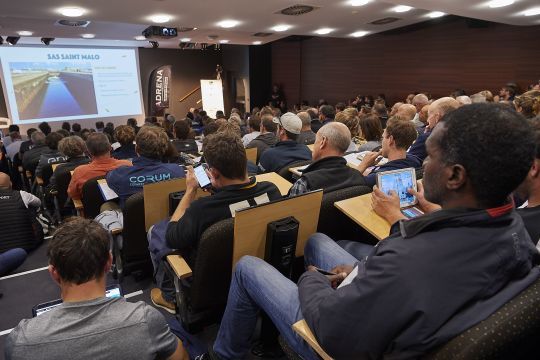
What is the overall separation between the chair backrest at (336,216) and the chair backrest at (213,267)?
0.61 m

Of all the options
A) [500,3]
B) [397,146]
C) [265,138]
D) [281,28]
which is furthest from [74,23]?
Result: [500,3]

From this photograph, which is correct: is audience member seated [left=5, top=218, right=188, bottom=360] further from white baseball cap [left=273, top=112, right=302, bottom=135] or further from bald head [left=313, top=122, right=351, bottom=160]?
white baseball cap [left=273, top=112, right=302, bottom=135]

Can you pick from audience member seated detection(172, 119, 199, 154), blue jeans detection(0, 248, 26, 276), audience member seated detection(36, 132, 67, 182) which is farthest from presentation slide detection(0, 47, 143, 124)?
blue jeans detection(0, 248, 26, 276)

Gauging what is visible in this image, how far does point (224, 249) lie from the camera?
1648 millimetres

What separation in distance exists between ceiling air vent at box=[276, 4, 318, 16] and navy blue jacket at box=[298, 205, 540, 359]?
5.23 meters

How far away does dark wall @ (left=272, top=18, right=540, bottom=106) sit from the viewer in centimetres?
735

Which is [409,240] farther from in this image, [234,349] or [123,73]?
[123,73]

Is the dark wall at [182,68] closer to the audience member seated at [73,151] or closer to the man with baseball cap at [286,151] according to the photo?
the audience member seated at [73,151]

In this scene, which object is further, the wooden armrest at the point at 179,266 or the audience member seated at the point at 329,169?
the audience member seated at the point at 329,169

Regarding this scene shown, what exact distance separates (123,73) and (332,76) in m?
6.54

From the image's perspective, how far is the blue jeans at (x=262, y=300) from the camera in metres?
1.33

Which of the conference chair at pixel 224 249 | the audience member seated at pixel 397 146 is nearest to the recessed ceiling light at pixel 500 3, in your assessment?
the audience member seated at pixel 397 146

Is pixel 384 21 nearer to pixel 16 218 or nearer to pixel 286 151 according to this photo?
pixel 286 151

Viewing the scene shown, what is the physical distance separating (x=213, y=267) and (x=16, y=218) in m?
2.30
